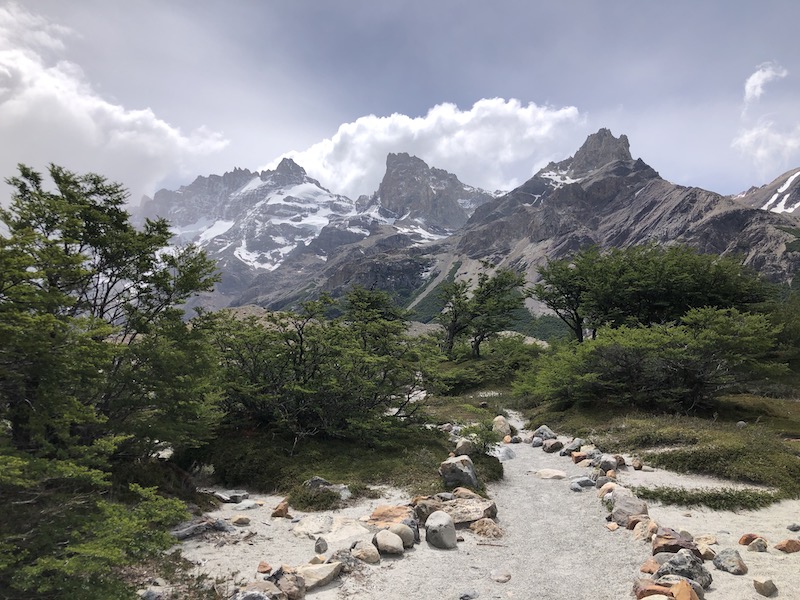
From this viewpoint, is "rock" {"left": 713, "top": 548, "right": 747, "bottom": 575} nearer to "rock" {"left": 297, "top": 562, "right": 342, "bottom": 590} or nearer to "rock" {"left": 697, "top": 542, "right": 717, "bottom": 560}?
"rock" {"left": 697, "top": 542, "right": 717, "bottom": 560}

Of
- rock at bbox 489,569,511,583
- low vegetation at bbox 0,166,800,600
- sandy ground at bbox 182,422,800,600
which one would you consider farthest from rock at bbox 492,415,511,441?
rock at bbox 489,569,511,583

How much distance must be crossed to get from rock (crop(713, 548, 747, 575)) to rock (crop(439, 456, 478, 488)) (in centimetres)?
666

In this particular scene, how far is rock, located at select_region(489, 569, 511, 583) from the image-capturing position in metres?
8.11

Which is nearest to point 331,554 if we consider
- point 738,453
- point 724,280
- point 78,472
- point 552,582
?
point 552,582

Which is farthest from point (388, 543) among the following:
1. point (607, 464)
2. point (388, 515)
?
point (607, 464)

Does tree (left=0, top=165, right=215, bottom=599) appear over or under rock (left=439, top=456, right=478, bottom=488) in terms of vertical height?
over

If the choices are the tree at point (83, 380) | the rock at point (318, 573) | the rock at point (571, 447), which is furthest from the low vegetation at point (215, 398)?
the rock at point (318, 573)

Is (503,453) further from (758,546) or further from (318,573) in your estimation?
(318,573)

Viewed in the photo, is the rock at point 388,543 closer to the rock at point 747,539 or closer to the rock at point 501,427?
the rock at point 747,539

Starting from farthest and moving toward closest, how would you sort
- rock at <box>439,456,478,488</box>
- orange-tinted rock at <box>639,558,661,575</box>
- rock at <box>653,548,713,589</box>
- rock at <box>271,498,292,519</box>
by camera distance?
rock at <box>439,456,478,488</box>, rock at <box>271,498,292,519</box>, orange-tinted rock at <box>639,558,661,575</box>, rock at <box>653,548,713,589</box>

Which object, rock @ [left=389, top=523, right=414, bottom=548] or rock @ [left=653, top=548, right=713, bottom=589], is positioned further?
rock @ [left=389, top=523, right=414, bottom=548]

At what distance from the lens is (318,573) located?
A: 7863 millimetres

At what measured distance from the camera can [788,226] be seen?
18125cm

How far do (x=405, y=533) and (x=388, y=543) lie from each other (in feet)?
1.87
